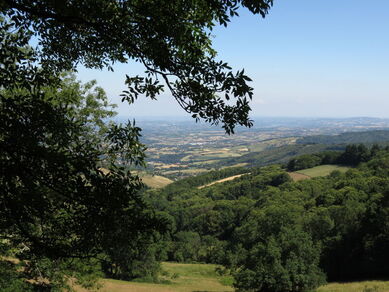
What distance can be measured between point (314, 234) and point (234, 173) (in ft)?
338

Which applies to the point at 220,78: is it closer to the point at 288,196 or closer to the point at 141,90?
the point at 141,90

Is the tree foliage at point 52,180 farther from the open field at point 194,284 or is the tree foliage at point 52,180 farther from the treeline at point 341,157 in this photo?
the treeline at point 341,157

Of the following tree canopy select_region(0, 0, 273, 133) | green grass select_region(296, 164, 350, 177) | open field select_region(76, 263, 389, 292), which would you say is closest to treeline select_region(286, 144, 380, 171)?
green grass select_region(296, 164, 350, 177)

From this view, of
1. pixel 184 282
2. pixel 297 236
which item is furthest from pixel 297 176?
pixel 184 282

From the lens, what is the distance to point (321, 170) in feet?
351

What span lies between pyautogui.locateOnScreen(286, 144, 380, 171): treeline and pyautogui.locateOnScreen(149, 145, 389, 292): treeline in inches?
1079

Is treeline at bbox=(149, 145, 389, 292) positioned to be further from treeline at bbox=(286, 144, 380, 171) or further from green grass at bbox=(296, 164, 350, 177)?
treeline at bbox=(286, 144, 380, 171)

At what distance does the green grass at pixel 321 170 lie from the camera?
102 metres

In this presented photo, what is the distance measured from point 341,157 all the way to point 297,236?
9197cm

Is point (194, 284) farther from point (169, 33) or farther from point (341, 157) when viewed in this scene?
point (341, 157)

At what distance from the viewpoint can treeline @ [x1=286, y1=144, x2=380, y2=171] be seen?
104781 mm

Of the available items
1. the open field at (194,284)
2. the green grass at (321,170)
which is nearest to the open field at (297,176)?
the green grass at (321,170)

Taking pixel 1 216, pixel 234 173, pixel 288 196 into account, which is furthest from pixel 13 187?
pixel 234 173

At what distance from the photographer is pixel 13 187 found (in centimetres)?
415
